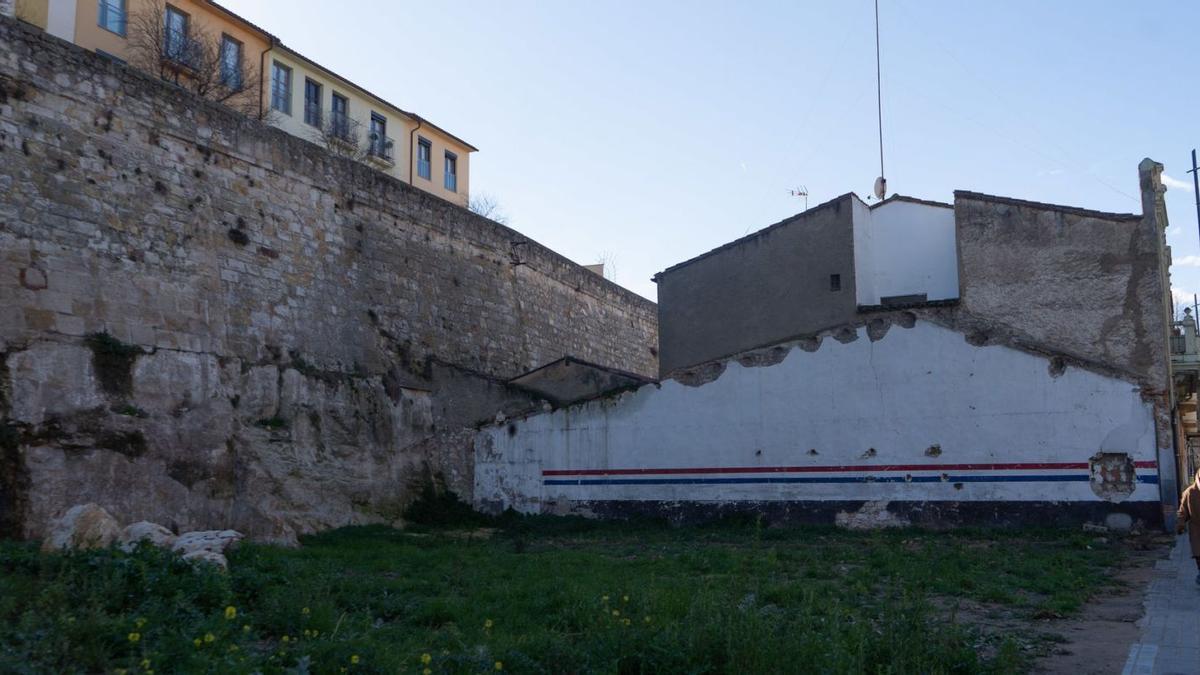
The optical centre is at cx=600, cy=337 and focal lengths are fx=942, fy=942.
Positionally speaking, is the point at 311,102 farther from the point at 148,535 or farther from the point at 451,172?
the point at 148,535

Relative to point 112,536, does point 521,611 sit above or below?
below

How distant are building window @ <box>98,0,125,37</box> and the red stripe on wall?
20.3 m

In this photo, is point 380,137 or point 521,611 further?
point 380,137

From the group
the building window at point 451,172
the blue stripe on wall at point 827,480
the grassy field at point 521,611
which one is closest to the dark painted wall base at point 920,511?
the blue stripe on wall at point 827,480

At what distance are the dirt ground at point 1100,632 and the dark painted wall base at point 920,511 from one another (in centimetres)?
379

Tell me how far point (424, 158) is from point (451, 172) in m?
1.94

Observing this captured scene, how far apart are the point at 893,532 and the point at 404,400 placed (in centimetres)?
895

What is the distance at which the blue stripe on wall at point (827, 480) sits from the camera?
47.2 feet

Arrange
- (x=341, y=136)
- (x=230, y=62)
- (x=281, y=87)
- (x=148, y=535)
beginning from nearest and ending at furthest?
(x=148, y=535), (x=230, y=62), (x=281, y=87), (x=341, y=136)

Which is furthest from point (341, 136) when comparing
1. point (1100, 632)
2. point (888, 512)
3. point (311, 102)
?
point (1100, 632)

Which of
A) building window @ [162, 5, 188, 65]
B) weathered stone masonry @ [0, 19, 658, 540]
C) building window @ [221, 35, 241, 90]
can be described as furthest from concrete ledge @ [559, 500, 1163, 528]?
building window @ [221, 35, 241, 90]

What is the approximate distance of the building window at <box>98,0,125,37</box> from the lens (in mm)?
27531

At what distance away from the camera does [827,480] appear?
1577 centimetres

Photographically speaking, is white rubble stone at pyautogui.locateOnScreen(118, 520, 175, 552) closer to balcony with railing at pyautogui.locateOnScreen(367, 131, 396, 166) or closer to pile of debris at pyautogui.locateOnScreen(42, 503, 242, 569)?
pile of debris at pyautogui.locateOnScreen(42, 503, 242, 569)
